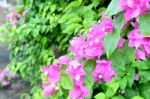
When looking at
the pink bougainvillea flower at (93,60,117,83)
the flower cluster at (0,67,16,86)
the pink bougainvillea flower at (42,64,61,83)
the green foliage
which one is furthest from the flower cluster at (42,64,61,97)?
the flower cluster at (0,67,16,86)

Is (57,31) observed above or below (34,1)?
below

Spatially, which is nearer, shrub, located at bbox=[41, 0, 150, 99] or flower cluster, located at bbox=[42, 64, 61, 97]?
shrub, located at bbox=[41, 0, 150, 99]

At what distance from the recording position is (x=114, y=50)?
1.24m

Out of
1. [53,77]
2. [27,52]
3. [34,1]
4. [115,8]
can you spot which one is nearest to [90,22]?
[53,77]

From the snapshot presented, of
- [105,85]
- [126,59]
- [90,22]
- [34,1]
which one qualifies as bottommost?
[105,85]

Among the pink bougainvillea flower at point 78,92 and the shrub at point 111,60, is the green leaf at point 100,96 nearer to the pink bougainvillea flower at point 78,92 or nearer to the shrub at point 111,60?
the shrub at point 111,60

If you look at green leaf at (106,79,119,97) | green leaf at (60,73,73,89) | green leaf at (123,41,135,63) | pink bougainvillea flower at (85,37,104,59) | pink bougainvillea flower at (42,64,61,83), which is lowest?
green leaf at (106,79,119,97)

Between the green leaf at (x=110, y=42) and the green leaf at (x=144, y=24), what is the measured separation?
0.25 feet

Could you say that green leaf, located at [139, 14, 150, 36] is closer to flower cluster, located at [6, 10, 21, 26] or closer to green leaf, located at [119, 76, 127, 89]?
green leaf, located at [119, 76, 127, 89]

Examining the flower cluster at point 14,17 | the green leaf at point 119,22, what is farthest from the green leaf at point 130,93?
the flower cluster at point 14,17

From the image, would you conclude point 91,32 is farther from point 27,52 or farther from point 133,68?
point 27,52

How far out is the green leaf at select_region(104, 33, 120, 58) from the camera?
3.78 ft

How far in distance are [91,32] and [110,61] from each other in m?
0.12

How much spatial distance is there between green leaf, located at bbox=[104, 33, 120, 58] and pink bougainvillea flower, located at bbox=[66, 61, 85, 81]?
0.14 metres
